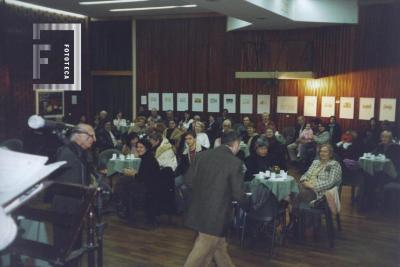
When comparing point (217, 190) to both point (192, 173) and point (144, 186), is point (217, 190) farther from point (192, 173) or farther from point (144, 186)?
point (144, 186)

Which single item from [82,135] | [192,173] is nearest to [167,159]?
[192,173]

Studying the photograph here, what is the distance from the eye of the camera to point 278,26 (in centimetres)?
1306

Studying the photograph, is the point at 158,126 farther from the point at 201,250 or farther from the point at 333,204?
the point at 201,250

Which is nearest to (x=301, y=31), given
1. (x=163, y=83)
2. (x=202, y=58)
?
(x=202, y=58)

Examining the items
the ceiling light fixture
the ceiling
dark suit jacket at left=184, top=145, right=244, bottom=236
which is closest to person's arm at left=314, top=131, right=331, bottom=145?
the ceiling

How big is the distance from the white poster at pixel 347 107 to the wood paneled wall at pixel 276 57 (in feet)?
0.42

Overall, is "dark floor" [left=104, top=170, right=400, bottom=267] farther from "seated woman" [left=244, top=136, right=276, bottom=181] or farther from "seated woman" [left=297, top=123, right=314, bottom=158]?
"seated woman" [left=297, top=123, right=314, bottom=158]

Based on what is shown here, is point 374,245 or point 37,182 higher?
point 37,182

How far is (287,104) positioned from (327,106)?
4.13 feet

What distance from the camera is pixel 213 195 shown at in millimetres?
3904

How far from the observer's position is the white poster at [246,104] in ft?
48.0

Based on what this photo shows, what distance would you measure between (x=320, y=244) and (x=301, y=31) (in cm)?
918

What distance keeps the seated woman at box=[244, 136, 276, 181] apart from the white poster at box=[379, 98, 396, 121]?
7.04 metres

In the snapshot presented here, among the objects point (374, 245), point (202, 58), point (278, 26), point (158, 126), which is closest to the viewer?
point (374, 245)
